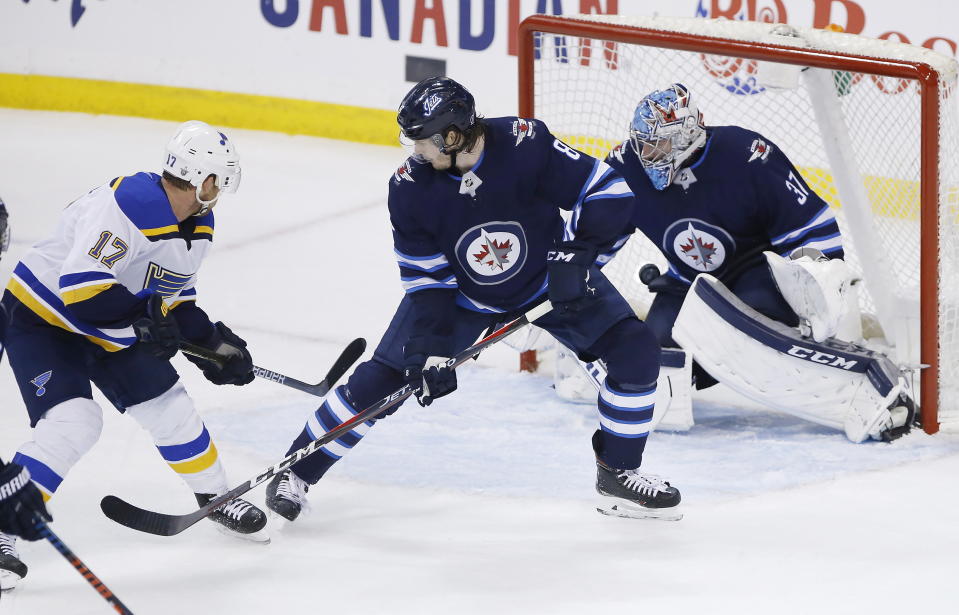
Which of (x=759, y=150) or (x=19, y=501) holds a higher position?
(x=759, y=150)

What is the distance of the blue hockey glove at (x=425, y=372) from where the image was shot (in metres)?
2.92

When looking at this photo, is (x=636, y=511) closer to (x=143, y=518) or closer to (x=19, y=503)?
(x=143, y=518)

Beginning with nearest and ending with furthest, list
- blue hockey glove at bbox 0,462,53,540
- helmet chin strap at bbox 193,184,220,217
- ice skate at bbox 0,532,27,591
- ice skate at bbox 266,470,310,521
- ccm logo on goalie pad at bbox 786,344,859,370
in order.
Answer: blue hockey glove at bbox 0,462,53,540 < ice skate at bbox 0,532,27,591 < helmet chin strap at bbox 193,184,220,217 < ice skate at bbox 266,470,310,521 < ccm logo on goalie pad at bbox 786,344,859,370

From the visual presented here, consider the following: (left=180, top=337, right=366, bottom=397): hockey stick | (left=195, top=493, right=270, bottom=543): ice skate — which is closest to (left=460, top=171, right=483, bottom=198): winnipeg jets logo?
(left=180, top=337, right=366, bottom=397): hockey stick

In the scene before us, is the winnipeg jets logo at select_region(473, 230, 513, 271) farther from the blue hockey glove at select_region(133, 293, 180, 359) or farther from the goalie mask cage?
the goalie mask cage

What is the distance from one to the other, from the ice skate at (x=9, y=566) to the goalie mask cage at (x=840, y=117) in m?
1.99

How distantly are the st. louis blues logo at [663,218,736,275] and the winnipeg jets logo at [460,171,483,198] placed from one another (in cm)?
92

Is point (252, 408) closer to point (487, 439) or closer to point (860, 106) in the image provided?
point (487, 439)

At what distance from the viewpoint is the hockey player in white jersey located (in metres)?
2.71

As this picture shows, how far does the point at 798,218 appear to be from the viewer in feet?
11.6

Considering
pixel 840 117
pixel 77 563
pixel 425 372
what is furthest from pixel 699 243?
pixel 77 563

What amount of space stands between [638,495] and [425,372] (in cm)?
57

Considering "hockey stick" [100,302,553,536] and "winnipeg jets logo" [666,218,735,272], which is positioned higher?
"winnipeg jets logo" [666,218,735,272]

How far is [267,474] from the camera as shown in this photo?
2.91 meters
